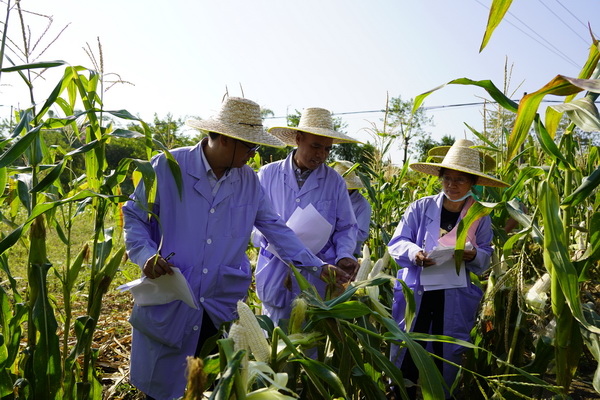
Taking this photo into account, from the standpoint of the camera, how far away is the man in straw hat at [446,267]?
3.13m

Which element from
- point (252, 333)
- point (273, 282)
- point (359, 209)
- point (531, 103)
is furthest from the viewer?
point (359, 209)

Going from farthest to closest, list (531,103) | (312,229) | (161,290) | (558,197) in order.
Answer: (312,229), (161,290), (558,197), (531,103)

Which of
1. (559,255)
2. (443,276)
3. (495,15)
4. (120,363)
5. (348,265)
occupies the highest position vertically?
(495,15)

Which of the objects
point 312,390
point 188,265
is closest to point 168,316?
point 188,265

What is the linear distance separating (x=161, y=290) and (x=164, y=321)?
21cm

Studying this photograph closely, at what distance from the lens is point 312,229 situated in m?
3.01

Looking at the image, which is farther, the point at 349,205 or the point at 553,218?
the point at 349,205

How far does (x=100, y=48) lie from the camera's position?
206 cm

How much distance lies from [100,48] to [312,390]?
1476mm

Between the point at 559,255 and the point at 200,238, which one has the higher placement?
the point at 559,255

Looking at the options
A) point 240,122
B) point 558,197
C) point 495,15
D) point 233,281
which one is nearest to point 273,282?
point 233,281

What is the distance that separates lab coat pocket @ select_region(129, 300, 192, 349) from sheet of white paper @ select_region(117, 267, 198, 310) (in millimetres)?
82

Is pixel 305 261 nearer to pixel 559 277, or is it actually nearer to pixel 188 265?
pixel 188 265

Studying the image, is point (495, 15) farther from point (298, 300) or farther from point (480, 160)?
point (480, 160)
